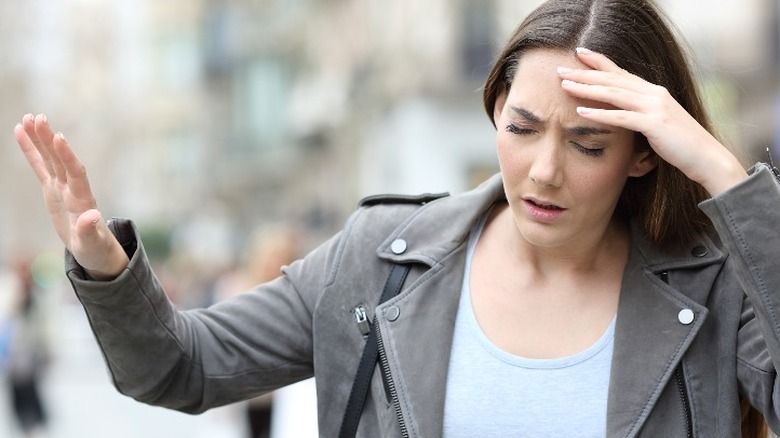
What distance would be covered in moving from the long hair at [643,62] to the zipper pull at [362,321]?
20.5 inches

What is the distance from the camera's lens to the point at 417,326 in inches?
110

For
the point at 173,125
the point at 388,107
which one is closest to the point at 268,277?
the point at 388,107

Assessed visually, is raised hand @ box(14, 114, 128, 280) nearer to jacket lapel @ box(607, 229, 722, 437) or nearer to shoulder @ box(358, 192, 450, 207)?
shoulder @ box(358, 192, 450, 207)

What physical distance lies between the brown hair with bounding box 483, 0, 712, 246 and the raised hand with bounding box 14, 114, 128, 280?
87cm

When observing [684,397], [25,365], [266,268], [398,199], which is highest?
[398,199]

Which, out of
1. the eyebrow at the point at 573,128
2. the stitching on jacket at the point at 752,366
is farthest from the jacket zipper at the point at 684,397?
the eyebrow at the point at 573,128

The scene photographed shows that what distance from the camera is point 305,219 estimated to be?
34781mm

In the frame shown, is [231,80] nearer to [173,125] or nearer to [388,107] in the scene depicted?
[173,125]

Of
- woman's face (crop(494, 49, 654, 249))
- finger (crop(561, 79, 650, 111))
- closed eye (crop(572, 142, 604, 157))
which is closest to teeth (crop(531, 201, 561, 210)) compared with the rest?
woman's face (crop(494, 49, 654, 249))

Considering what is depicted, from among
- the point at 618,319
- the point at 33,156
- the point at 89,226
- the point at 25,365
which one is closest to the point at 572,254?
the point at 618,319

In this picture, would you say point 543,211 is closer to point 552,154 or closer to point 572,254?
point 552,154

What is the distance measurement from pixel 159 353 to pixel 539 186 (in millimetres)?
841

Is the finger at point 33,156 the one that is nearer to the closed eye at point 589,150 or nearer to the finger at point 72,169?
the finger at point 72,169

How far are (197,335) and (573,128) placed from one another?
35.4 inches
